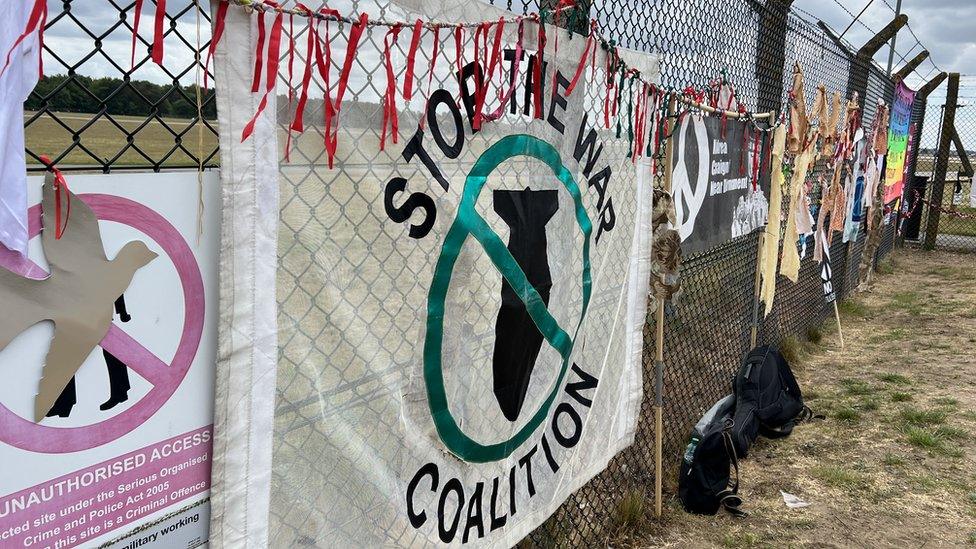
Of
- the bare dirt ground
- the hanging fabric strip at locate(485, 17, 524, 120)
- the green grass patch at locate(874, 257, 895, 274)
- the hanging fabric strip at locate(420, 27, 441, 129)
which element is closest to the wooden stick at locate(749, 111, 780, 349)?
the bare dirt ground

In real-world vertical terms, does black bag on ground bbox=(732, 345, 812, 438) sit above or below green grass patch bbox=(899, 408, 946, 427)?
above

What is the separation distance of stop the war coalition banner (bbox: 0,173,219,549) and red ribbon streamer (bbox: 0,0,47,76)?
0.19 metres

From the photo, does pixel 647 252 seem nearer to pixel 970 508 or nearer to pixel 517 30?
pixel 517 30

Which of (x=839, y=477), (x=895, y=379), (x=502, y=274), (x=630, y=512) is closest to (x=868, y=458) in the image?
(x=839, y=477)

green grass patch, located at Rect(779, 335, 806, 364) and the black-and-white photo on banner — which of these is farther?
green grass patch, located at Rect(779, 335, 806, 364)

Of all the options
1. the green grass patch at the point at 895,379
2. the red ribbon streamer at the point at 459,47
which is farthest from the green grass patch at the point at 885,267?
the red ribbon streamer at the point at 459,47

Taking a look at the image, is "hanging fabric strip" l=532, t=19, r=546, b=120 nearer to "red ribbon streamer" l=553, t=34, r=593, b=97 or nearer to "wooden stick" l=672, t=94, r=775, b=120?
"red ribbon streamer" l=553, t=34, r=593, b=97

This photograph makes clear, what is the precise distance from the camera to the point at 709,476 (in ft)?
13.8

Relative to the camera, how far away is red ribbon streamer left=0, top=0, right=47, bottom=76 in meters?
1.13

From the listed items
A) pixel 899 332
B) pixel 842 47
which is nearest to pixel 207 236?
pixel 842 47

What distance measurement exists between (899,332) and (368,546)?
8059 millimetres

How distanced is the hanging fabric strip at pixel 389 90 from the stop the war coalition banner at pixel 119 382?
0.45m

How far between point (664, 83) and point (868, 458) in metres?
3.08

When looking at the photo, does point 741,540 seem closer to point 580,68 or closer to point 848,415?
point 848,415
